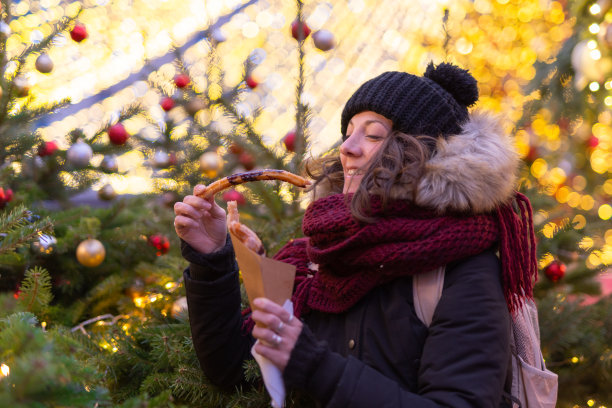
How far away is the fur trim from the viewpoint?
3.14ft

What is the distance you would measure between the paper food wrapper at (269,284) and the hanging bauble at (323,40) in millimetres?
1417

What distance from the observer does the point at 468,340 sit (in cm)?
86

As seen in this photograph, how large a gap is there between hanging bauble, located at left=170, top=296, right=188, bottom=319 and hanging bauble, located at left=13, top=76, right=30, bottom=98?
1032 millimetres

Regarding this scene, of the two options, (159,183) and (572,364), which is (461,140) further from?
(159,183)

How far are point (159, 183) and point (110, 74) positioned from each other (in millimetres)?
2352

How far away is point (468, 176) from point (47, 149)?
71.2 inches

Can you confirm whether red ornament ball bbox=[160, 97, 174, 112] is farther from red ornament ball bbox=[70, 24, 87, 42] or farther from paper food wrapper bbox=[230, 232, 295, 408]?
paper food wrapper bbox=[230, 232, 295, 408]

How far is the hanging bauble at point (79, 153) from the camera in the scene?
6.46 feet

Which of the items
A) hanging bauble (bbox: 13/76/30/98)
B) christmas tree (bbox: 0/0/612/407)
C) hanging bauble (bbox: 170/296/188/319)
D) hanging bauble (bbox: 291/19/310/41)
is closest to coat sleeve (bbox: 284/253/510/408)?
christmas tree (bbox: 0/0/612/407)

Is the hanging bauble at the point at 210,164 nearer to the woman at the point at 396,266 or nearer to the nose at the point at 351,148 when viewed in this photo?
the woman at the point at 396,266

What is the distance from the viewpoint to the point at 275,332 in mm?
771

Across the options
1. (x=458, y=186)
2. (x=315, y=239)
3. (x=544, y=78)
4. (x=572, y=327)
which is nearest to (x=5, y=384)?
(x=315, y=239)

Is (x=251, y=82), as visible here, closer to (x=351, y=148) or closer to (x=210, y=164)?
(x=210, y=164)

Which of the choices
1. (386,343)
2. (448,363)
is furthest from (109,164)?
(448,363)
